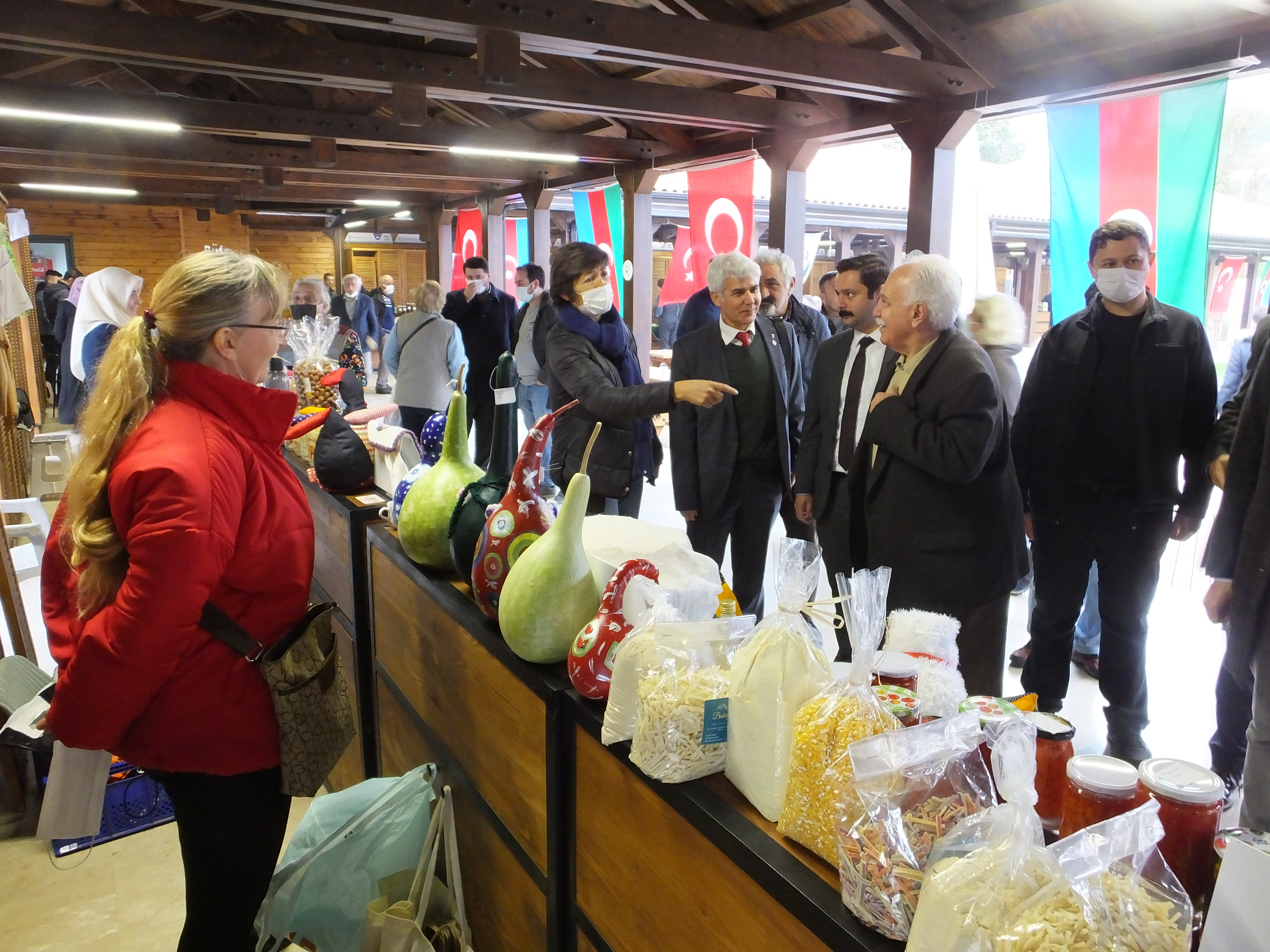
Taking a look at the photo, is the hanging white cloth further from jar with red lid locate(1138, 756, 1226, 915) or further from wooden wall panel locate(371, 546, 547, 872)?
jar with red lid locate(1138, 756, 1226, 915)

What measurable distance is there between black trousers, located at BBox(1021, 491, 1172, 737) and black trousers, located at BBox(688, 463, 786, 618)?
87 cm

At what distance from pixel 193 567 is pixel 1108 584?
8.07 feet

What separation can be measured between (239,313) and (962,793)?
1.30 meters

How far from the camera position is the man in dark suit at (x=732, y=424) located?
294cm

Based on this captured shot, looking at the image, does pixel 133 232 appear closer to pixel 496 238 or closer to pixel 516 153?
pixel 496 238

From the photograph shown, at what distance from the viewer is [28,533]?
310cm

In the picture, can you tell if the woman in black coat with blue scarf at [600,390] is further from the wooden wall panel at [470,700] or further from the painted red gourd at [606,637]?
the painted red gourd at [606,637]

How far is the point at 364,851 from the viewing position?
1698 mm

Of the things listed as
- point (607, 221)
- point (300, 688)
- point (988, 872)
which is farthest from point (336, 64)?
point (988, 872)

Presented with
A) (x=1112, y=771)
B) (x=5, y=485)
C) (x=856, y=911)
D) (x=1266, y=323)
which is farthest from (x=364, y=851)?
(x=5, y=485)

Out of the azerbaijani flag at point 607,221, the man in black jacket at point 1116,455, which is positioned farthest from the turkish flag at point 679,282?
the man in black jacket at point 1116,455

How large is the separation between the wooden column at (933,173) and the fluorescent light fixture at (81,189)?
10.4 metres

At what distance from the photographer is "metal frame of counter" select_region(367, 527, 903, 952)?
91cm

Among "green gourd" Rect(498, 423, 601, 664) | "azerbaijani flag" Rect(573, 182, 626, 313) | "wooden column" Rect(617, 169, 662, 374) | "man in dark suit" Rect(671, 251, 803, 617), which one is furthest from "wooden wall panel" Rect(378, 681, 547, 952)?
"azerbaijani flag" Rect(573, 182, 626, 313)
